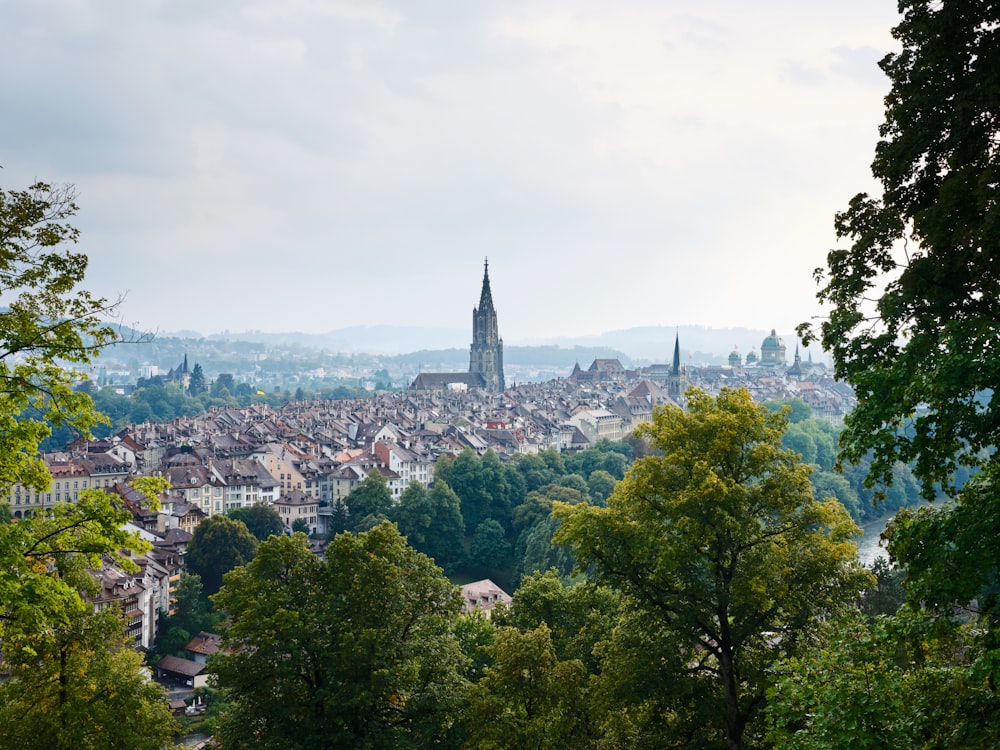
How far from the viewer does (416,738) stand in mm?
16484

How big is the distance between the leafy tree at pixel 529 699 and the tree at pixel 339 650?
71 cm

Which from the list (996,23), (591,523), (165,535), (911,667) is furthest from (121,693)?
(165,535)

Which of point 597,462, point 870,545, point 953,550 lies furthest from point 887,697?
point 597,462

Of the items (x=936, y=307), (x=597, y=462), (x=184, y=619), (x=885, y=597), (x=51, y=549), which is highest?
(x=936, y=307)

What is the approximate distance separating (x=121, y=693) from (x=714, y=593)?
9722 millimetres

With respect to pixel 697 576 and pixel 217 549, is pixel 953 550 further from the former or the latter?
pixel 217 549

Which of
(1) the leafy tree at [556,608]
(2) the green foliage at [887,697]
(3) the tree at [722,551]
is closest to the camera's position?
(2) the green foliage at [887,697]

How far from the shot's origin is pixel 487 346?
182625mm

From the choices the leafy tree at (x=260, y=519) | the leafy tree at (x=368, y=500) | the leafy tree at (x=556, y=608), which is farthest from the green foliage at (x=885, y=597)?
the leafy tree at (x=260, y=519)

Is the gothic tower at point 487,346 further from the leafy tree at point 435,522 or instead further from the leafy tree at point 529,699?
the leafy tree at point 529,699

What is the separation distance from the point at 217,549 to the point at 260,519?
30.3ft

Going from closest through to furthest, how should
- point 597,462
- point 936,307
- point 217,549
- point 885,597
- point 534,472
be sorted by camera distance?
point 936,307 < point 885,597 < point 217,549 < point 534,472 < point 597,462

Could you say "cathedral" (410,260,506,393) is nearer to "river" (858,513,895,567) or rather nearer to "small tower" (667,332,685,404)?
"small tower" (667,332,685,404)

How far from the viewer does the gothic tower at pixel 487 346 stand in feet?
590
